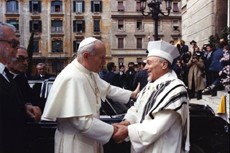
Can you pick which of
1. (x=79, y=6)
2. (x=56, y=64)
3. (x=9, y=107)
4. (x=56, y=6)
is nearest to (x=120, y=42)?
(x=79, y=6)

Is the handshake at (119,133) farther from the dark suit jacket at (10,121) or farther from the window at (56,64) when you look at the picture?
the window at (56,64)

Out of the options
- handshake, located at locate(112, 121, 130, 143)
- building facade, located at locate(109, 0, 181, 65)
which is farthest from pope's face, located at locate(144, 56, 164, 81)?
building facade, located at locate(109, 0, 181, 65)

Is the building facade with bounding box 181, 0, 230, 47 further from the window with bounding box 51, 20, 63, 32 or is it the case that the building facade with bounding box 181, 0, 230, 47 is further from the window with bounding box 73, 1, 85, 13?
the window with bounding box 51, 20, 63, 32

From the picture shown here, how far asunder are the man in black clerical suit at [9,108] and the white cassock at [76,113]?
14.7 inches

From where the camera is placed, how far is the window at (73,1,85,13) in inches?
2655

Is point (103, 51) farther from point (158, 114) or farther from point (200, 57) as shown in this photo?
point (200, 57)

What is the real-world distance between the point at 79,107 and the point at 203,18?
→ 1693cm

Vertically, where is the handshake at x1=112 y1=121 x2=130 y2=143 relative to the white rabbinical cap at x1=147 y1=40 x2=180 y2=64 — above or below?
below

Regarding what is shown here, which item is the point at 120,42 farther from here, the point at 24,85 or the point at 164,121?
the point at 164,121

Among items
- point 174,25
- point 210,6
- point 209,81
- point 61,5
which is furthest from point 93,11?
point 209,81

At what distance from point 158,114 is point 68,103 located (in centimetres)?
82

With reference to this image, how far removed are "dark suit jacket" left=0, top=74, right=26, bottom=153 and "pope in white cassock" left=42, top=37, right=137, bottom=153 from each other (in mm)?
398

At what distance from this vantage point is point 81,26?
221 ft

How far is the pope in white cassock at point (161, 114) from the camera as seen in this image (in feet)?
12.5
